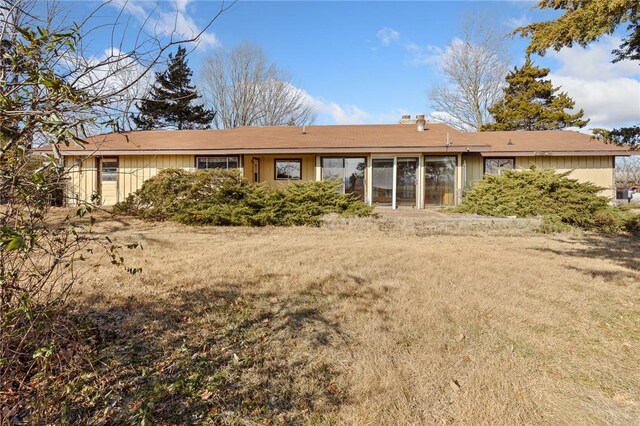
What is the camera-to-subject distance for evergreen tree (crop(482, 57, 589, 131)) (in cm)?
2622

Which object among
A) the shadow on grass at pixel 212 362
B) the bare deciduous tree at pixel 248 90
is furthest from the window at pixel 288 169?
the bare deciduous tree at pixel 248 90

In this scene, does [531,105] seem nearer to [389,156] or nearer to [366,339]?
[389,156]

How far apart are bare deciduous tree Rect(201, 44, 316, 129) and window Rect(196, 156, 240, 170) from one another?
1560 cm

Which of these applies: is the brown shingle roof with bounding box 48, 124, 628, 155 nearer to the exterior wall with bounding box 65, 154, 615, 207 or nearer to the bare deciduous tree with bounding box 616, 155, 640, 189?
the exterior wall with bounding box 65, 154, 615, 207

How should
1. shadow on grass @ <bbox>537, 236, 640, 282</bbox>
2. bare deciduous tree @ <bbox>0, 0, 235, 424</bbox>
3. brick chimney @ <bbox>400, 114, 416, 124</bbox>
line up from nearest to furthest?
bare deciduous tree @ <bbox>0, 0, 235, 424</bbox>, shadow on grass @ <bbox>537, 236, 640, 282</bbox>, brick chimney @ <bbox>400, 114, 416, 124</bbox>

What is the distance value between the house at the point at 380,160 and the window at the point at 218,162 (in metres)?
0.04

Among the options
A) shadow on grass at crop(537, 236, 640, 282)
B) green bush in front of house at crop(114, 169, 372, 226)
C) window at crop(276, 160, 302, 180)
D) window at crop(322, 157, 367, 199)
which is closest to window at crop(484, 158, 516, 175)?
window at crop(322, 157, 367, 199)

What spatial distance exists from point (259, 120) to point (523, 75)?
67.6 feet

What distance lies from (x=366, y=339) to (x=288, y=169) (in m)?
13.1

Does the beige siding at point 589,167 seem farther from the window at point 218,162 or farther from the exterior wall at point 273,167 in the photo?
the window at point 218,162

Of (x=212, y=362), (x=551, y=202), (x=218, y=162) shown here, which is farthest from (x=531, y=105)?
(x=212, y=362)

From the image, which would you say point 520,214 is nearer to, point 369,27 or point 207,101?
point 369,27

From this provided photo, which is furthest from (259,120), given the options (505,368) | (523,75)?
(505,368)

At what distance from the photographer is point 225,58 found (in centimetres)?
2967
